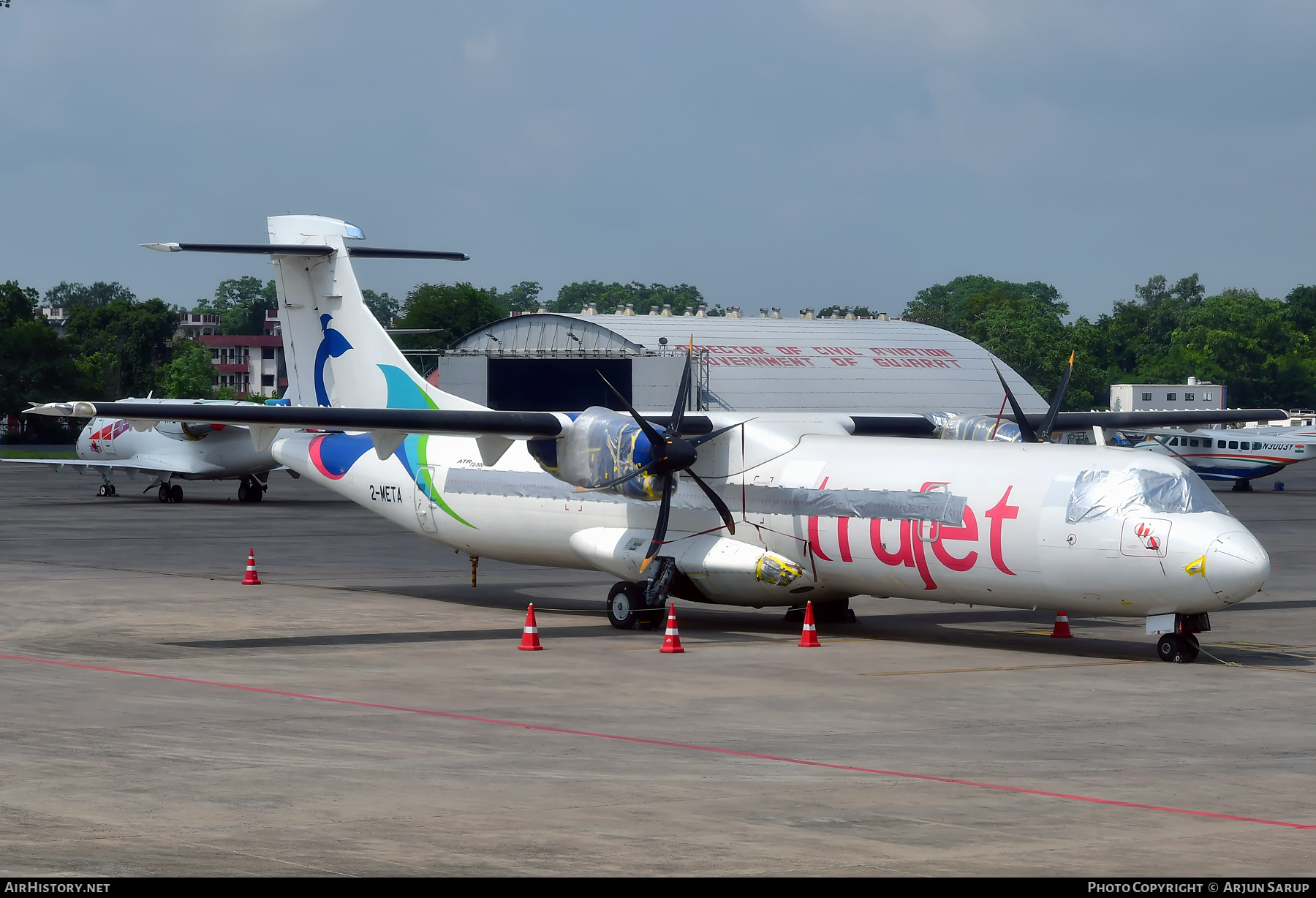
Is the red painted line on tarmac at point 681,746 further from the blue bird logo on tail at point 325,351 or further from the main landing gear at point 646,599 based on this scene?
the blue bird logo on tail at point 325,351

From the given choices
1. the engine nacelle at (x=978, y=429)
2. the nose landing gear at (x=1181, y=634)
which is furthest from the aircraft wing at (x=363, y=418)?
the nose landing gear at (x=1181, y=634)

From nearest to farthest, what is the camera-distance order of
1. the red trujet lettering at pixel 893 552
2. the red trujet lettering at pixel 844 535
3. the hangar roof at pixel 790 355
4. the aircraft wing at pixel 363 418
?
the red trujet lettering at pixel 893 552 → the red trujet lettering at pixel 844 535 → the aircraft wing at pixel 363 418 → the hangar roof at pixel 790 355

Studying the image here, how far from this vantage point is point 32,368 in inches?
3836

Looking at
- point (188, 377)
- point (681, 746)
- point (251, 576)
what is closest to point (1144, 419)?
point (681, 746)

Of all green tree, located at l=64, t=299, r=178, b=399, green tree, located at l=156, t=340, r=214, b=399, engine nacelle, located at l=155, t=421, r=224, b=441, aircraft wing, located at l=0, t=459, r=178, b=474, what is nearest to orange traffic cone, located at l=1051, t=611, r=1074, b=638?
engine nacelle, located at l=155, t=421, r=224, b=441

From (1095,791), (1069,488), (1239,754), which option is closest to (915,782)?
(1095,791)

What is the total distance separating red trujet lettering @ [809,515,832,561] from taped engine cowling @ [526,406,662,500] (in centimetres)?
224

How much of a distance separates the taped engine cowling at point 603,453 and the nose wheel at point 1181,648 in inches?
268

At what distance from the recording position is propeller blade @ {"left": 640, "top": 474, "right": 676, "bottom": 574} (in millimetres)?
20781

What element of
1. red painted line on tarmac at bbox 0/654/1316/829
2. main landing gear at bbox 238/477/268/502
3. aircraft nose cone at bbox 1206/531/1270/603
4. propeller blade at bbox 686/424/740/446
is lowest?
red painted line on tarmac at bbox 0/654/1316/829

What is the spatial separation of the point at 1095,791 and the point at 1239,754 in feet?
7.20

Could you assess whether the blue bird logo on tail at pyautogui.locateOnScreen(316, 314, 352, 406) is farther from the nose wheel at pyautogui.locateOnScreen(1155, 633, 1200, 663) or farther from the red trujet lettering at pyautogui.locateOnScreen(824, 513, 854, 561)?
the nose wheel at pyautogui.locateOnScreen(1155, 633, 1200, 663)

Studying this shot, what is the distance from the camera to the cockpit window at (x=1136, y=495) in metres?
17.2

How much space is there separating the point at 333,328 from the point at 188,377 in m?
107
